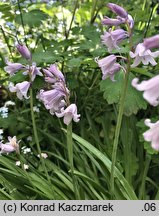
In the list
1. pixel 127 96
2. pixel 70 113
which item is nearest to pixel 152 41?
pixel 70 113

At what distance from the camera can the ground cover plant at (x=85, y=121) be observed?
1727 millimetres

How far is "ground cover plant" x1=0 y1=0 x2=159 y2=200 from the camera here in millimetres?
1727

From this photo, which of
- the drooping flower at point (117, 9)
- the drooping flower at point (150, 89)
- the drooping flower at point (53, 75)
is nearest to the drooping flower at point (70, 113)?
the drooping flower at point (53, 75)

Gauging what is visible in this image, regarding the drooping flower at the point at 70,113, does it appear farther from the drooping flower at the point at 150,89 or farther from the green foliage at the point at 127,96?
the drooping flower at the point at 150,89

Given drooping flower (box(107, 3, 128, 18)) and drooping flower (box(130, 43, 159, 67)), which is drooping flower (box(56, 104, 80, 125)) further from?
drooping flower (box(107, 3, 128, 18))

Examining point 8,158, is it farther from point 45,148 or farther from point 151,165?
point 151,165

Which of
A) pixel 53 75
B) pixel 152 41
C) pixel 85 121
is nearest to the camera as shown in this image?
pixel 152 41

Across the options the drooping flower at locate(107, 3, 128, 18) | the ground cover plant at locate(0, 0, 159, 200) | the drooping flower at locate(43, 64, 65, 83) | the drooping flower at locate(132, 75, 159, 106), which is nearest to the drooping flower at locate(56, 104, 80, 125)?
the ground cover plant at locate(0, 0, 159, 200)

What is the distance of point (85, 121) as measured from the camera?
9.36 feet

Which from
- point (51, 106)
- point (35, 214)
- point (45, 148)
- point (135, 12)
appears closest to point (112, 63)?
point (51, 106)

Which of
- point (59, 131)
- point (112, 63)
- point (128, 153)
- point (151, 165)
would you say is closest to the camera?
point (112, 63)

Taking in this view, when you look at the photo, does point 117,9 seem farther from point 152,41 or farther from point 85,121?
point 85,121

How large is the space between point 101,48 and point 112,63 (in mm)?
778

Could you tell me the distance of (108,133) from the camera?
275cm
